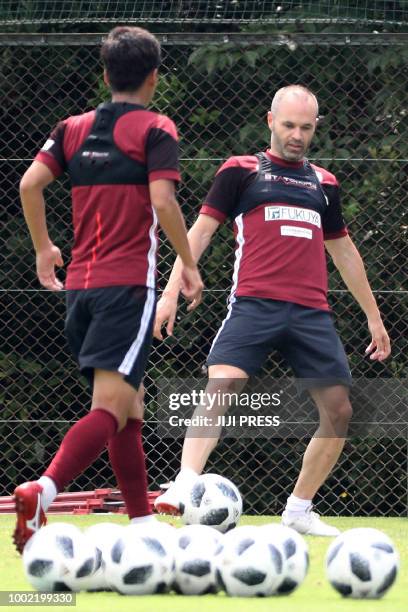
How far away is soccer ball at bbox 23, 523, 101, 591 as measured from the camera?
4.02m

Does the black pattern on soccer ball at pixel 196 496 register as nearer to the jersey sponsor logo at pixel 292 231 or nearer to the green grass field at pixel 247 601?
the green grass field at pixel 247 601

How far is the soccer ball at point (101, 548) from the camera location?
4.11 meters

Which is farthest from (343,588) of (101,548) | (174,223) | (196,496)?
(196,496)

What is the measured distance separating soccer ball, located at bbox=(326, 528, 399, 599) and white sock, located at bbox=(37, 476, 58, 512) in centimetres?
92

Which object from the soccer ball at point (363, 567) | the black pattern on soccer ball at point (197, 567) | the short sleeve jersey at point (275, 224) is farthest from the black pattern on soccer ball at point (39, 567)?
the short sleeve jersey at point (275, 224)

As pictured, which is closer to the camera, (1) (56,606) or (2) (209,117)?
(1) (56,606)

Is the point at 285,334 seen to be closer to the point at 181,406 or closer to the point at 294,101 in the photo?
the point at 294,101

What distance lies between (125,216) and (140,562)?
1237mm

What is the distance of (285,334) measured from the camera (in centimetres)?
604

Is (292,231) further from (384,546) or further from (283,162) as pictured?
(384,546)

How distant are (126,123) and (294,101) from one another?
4.85 ft

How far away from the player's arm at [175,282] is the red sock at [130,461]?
0.53 meters

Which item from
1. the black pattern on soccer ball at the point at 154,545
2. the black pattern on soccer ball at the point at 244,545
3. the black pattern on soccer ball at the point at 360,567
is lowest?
the black pattern on soccer ball at the point at 360,567

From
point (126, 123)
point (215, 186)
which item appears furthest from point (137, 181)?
point (215, 186)
